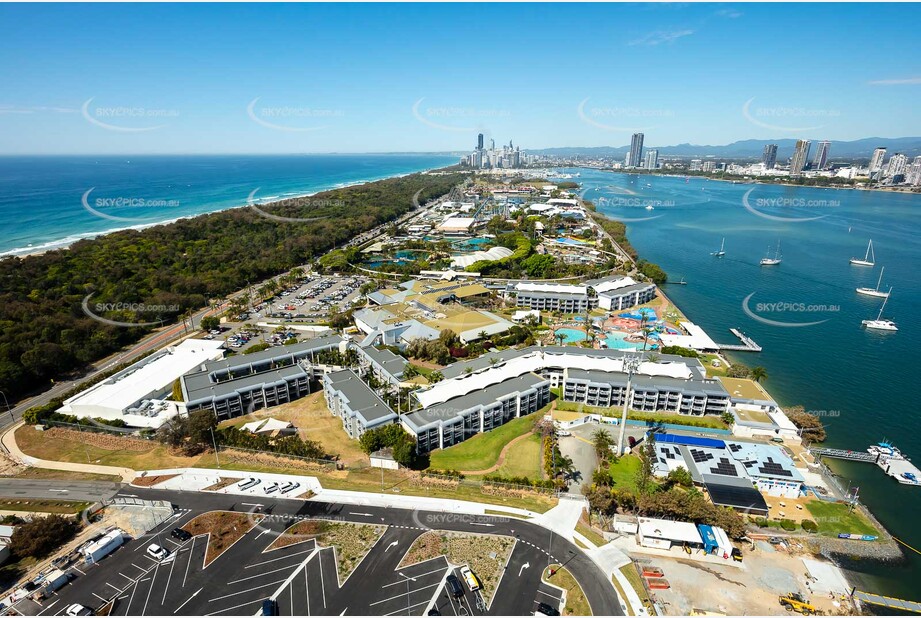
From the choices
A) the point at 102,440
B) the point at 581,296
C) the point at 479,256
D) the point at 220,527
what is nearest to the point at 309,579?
the point at 220,527

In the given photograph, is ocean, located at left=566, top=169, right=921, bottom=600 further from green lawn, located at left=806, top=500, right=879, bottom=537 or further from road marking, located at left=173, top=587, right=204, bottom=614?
road marking, located at left=173, top=587, right=204, bottom=614

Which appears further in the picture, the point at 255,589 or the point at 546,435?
the point at 546,435

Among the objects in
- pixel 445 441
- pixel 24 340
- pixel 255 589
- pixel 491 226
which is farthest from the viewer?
pixel 491 226

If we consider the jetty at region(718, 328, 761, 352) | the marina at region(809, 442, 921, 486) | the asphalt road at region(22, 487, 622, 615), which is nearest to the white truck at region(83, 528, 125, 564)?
the asphalt road at region(22, 487, 622, 615)

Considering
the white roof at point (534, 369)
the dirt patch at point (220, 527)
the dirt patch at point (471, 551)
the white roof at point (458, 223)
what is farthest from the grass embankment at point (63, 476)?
the white roof at point (458, 223)

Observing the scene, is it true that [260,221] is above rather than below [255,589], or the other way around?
above

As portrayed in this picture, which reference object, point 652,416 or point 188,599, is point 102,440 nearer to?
point 188,599

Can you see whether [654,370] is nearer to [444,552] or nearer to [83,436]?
[444,552]

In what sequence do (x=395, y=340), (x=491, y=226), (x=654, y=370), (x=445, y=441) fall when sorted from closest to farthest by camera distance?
(x=445, y=441) → (x=654, y=370) → (x=395, y=340) → (x=491, y=226)

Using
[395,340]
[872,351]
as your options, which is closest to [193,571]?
[395,340]
